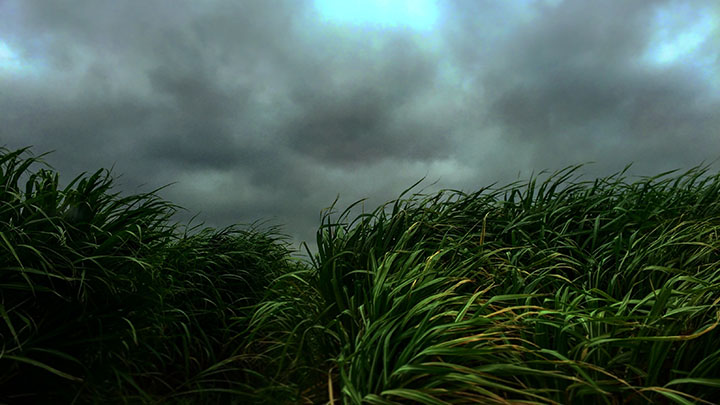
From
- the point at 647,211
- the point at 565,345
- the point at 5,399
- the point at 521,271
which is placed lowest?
the point at 5,399

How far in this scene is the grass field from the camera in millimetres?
2322

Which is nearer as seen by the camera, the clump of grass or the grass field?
the grass field

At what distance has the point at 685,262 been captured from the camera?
144 inches

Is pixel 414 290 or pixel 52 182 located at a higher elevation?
pixel 52 182

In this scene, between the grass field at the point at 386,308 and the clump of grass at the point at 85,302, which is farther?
the clump of grass at the point at 85,302

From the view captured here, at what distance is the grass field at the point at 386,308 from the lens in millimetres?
2322

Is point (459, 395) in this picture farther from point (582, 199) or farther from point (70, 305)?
point (582, 199)

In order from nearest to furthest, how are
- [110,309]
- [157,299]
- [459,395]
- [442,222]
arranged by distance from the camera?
[459,395] < [110,309] < [157,299] < [442,222]

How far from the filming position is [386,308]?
2693 mm

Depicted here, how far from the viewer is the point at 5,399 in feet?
8.82

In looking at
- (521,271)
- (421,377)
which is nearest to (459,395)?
(421,377)

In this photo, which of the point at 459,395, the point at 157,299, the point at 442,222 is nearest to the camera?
the point at 459,395

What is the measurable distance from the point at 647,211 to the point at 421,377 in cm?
317

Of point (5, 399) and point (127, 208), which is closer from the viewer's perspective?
point (5, 399)
